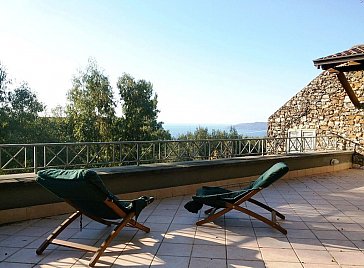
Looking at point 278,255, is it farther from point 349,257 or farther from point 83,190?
point 83,190

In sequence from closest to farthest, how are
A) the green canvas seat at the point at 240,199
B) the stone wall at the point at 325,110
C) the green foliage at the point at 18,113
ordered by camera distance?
the green canvas seat at the point at 240,199 < the stone wall at the point at 325,110 < the green foliage at the point at 18,113

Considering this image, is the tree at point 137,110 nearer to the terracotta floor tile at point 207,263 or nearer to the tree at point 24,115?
the tree at point 24,115

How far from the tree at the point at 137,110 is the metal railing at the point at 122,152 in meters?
11.1

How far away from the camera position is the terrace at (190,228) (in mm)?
2766

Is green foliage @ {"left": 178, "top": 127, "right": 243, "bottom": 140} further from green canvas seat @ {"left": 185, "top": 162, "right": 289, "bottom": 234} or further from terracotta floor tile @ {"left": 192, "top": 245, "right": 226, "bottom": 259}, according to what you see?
terracotta floor tile @ {"left": 192, "top": 245, "right": 226, "bottom": 259}

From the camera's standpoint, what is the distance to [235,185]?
602 cm

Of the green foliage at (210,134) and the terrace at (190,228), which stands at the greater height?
the green foliage at (210,134)

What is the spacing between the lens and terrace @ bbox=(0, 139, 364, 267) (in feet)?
9.07

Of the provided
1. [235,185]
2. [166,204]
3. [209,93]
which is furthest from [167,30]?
[209,93]

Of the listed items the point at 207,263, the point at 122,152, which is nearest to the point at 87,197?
the point at 207,263

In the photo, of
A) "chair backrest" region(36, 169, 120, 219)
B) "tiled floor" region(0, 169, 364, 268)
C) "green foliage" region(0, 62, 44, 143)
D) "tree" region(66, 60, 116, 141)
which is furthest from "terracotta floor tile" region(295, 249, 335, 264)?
"tree" region(66, 60, 116, 141)

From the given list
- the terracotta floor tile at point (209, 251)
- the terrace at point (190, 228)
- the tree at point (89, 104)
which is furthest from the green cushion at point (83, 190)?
the tree at point (89, 104)

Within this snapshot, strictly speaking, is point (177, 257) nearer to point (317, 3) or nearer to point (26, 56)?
point (317, 3)

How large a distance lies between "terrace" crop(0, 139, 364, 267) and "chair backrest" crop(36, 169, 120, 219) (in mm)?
396
